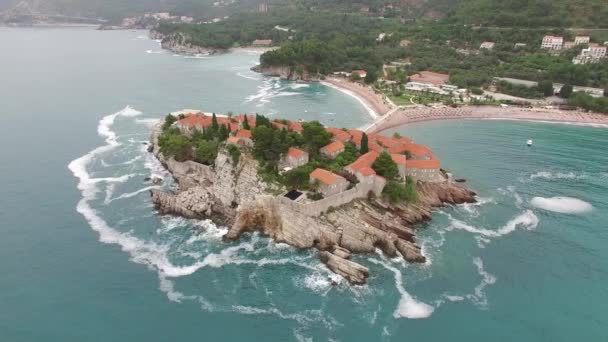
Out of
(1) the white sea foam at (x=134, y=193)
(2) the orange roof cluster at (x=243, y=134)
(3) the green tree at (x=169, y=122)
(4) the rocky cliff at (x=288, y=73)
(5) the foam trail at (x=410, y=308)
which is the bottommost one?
(5) the foam trail at (x=410, y=308)

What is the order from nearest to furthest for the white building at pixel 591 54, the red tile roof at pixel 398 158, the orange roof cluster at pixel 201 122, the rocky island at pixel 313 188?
1. the rocky island at pixel 313 188
2. the red tile roof at pixel 398 158
3. the orange roof cluster at pixel 201 122
4. the white building at pixel 591 54

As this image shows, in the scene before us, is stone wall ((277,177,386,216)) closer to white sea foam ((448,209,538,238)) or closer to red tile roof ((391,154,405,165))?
red tile roof ((391,154,405,165))

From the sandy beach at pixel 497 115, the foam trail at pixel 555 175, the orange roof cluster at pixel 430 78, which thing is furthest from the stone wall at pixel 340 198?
the orange roof cluster at pixel 430 78

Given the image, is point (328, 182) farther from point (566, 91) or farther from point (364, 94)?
point (566, 91)

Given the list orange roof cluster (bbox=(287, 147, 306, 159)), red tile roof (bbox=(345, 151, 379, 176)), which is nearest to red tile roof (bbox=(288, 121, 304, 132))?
orange roof cluster (bbox=(287, 147, 306, 159))

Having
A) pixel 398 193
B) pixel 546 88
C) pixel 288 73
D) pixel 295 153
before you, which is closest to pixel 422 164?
pixel 398 193

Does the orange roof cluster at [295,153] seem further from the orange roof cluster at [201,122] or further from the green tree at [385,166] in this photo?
the orange roof cluster at [201,122]
